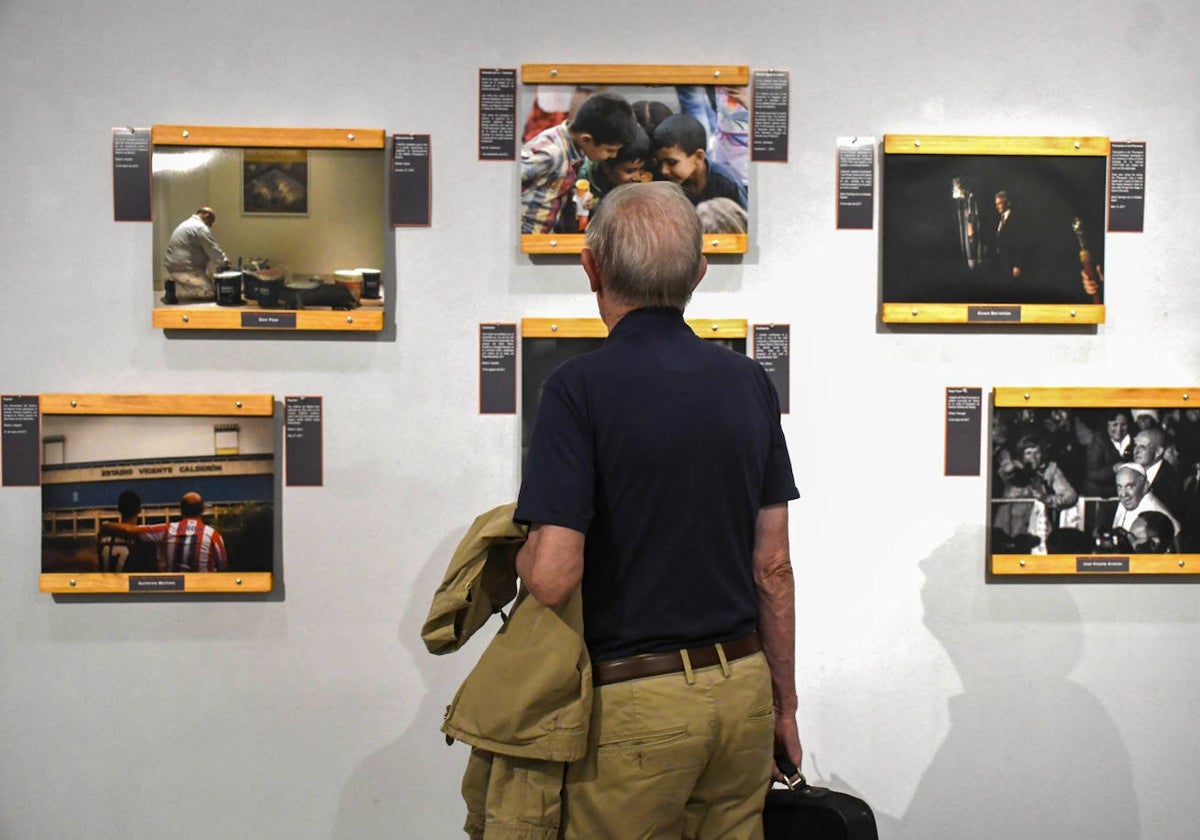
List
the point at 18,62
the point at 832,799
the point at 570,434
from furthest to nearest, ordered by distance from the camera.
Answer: the point at 18,62
the point at 832,799
the point at 570,434

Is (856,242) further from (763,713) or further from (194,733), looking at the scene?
(194,733)

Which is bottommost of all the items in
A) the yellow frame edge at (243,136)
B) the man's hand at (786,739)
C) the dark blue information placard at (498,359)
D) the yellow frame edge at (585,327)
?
the man's hand at (786,739)

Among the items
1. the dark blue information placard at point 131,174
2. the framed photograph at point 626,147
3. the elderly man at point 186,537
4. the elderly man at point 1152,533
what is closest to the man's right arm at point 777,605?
the framed photograph at point 626,147

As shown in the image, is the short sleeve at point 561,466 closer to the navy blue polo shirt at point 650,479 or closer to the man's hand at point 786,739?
the navy blue polo shirt at point 650,479

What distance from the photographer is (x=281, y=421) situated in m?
2.85

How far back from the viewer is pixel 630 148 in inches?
110

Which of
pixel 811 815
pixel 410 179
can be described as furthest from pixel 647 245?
pixel 410 179

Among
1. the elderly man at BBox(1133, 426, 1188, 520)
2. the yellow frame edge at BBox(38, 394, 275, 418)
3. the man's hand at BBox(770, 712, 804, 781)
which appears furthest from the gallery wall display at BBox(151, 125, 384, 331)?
the elderly man at BBox(1133, 426, 1188, 520)

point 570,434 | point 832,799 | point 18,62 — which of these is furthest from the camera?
point 18,62

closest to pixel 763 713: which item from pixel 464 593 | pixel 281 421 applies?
pixel 464 593

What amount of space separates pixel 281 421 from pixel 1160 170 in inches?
91.5

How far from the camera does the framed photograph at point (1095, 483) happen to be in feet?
9.40

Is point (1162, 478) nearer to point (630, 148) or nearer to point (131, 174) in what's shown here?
point (630, 148)

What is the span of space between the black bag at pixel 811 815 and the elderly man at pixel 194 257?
1.80 m
